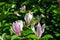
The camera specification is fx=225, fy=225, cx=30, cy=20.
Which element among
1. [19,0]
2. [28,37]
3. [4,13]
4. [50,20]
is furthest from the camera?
[19,0]

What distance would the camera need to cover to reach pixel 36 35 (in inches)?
82.8

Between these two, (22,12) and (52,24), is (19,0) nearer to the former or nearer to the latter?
(22,12)

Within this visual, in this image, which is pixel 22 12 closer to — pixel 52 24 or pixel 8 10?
pixel 8 10

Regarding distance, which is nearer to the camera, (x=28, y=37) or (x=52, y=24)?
(x=28, y=37)

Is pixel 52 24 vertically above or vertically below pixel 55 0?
below

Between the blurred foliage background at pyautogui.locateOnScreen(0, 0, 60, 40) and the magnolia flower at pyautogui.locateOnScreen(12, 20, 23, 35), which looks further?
the blurred foliage background at pyautogui.locateOnScreen(0, 0, 60, 40)

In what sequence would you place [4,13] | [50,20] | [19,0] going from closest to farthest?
1. [4,13]
2. [50,20]
3. [19,0]

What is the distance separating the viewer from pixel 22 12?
2.99 metres

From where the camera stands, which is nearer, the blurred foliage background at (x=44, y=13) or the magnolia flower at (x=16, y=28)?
the magnolia flower at (x=16, y=28)

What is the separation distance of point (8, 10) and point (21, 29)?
2.95ft

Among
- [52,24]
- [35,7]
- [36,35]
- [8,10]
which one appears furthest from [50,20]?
[36,35]

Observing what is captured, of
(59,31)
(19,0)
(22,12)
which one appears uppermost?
(19,0)

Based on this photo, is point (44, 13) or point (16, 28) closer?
point (16, 28)

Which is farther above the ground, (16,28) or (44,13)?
(44,13)
